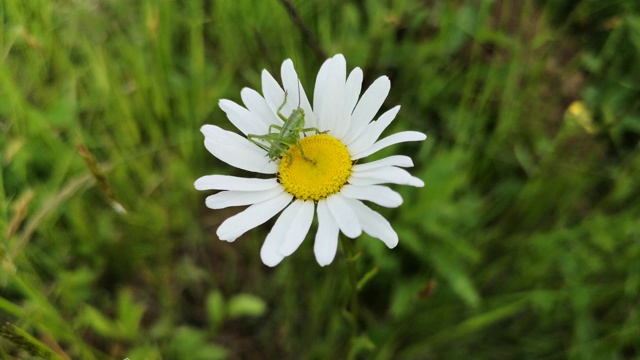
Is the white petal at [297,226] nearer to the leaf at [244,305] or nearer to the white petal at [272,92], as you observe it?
the white petal at [272,92]

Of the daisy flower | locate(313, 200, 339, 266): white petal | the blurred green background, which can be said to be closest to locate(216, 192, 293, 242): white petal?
the daisy flower

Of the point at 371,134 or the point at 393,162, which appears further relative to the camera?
the point at 371,134

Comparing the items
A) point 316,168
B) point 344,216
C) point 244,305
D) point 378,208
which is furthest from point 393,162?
point 244,305

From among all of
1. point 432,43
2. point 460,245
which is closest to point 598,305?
point 460,245

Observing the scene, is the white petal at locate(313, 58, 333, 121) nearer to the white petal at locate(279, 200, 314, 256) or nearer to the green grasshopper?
the green grasshopper

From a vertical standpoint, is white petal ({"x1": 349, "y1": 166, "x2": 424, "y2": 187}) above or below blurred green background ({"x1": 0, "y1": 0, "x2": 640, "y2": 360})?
below

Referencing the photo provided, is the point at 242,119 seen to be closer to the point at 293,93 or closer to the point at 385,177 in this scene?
the point at 293,93

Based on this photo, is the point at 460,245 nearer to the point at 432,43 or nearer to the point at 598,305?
the point at 598,305
